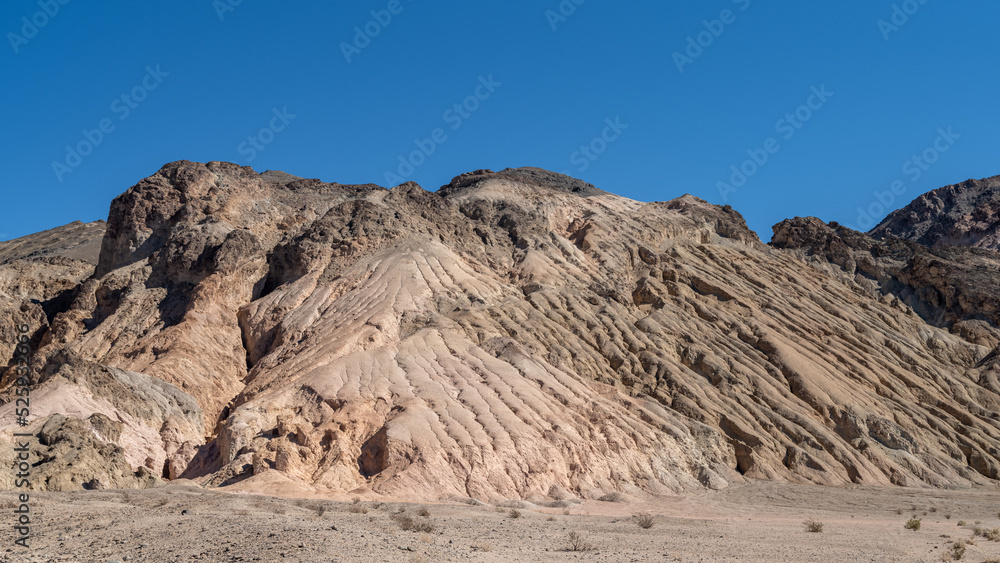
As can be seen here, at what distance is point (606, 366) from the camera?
41.4 meters

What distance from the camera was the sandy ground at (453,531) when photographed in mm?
15836

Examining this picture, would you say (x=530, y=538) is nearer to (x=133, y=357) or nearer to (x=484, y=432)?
(x=484, y=432)

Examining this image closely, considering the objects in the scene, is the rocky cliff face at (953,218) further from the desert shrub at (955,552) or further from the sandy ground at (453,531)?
the desert shrub at (955,552)

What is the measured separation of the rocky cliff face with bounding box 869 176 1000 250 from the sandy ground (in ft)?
228

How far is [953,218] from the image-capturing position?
9600cm

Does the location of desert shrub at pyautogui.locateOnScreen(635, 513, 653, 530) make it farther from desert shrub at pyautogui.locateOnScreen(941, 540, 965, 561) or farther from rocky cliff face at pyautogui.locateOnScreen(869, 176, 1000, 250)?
rocky cliff face at pyautogui.locateOnScreen(869, 176, 1000, 250)

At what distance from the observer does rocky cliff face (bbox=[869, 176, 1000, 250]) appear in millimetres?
91062

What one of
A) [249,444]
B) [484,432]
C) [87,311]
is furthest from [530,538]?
[87,311]

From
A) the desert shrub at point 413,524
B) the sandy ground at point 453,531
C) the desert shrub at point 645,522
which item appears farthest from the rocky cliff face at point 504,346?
the desert shrub at point 413,524

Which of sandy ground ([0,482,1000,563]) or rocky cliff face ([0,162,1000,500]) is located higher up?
rocky cliff face ([0,162,1000,500])

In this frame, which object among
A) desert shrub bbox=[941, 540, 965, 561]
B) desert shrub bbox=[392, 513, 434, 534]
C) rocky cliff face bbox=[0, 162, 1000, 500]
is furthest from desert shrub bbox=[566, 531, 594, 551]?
rocky cliff face bbox=[0, 162, 1000, 500]

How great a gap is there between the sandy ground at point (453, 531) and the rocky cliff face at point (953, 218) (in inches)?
2735

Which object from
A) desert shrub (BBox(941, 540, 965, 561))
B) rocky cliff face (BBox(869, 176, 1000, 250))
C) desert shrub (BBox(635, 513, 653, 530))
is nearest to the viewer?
desert shrub (BBox(941, 540, 965, 561))

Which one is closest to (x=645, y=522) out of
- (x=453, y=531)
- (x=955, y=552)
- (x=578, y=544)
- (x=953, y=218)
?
(x=578, y=544)
